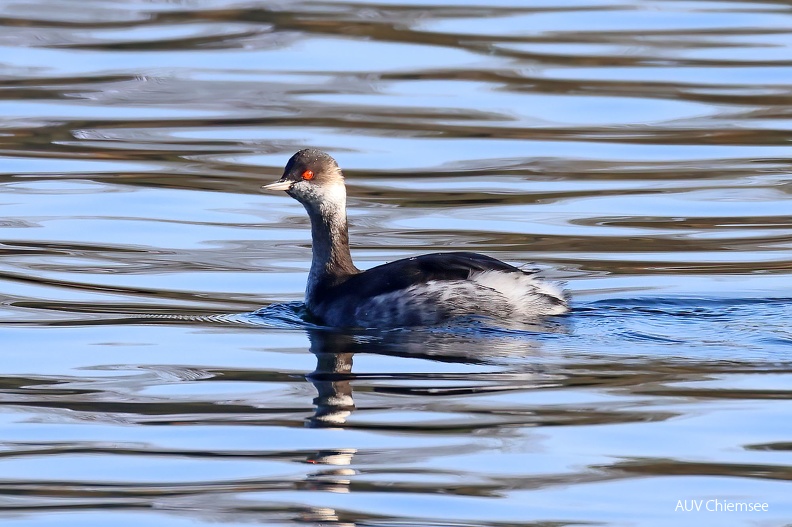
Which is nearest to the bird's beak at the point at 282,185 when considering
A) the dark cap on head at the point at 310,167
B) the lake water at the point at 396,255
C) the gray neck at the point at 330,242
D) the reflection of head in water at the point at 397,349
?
the dark cap on head at the point at 310,167

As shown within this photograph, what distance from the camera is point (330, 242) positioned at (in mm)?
9664

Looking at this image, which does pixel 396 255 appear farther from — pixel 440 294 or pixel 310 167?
pixel 440 294

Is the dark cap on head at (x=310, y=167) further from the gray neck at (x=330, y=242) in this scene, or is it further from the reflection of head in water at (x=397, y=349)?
the reflection of head in water at (x=397, y=349)

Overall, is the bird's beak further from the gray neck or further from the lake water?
the lake water

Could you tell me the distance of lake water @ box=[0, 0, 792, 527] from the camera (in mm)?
6176

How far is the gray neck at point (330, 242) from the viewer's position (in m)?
9.64

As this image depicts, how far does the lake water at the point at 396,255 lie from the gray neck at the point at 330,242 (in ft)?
0.98

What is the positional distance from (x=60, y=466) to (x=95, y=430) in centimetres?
50

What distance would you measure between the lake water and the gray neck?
30 centimetres

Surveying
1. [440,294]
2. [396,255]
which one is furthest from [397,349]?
[396,255]

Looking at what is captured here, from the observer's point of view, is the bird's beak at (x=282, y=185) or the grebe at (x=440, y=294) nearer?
the grebe at (x=440, y=294)

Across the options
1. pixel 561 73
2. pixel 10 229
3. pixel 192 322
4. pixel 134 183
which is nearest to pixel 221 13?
pixel 561 73

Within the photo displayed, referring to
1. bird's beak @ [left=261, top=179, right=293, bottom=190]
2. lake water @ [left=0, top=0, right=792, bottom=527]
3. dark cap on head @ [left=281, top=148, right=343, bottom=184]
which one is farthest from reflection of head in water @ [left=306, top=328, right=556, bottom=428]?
dark cap on head @ [left=281, top=148, right=343, bottom=184]

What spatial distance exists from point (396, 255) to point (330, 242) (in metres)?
1.40
